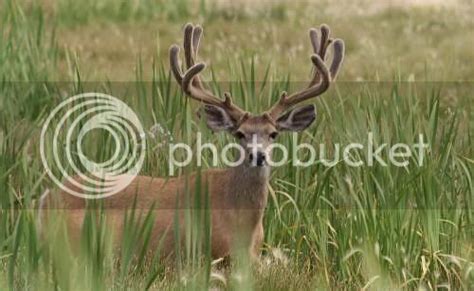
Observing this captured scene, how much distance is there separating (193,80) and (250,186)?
2.60 feet

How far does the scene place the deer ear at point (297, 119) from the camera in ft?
24.2

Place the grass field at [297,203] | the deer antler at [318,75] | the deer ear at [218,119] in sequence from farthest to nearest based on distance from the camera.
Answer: the deer antler at [318,75], the deer ear at [218,119], the grass field at [297,203]

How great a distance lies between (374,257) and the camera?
6.45 metres

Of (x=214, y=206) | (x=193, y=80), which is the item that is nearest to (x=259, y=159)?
(x=214, y=206)

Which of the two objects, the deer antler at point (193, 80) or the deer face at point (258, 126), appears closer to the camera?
the deer face at point (258, 126)

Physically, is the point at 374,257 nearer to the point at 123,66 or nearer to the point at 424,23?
the point at 123,66

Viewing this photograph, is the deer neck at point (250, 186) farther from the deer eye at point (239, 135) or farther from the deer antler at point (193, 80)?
the deer antler at point (193, 80)

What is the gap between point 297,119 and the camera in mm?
7375

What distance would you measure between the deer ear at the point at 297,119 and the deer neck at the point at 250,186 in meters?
0.26

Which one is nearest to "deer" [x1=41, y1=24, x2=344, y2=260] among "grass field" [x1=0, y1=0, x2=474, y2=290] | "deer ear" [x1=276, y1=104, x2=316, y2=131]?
"deer ear" [x1=276, y1=104, x2=316, y2=131]

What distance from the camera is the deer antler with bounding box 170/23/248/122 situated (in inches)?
290

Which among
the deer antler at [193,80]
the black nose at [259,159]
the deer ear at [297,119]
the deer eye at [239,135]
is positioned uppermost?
the deer antler at [193,80]

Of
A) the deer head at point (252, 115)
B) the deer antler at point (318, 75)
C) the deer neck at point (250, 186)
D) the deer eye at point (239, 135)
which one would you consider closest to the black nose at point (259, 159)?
the deer head at point (252, 115)

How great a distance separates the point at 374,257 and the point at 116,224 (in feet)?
5.32
